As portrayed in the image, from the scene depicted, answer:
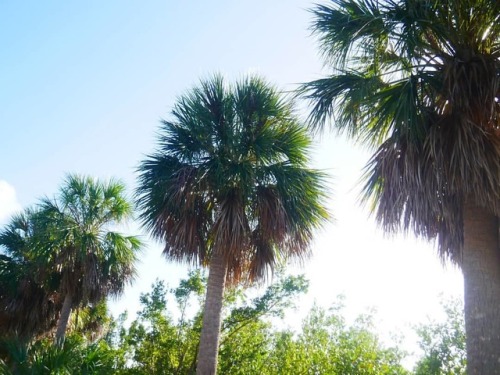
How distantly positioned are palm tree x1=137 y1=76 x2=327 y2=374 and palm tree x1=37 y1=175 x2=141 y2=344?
4044 millimetres

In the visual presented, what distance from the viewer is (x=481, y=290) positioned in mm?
5262

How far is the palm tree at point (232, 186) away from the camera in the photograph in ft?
30.3

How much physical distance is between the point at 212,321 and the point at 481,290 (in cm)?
475

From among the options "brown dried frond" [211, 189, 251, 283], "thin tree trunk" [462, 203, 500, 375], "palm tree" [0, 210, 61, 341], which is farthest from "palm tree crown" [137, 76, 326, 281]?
"palm tree" [0, 210, 61, 341]

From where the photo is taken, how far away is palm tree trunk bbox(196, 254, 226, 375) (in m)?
A: 8.26

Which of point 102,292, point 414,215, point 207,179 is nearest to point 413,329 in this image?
point 102,292

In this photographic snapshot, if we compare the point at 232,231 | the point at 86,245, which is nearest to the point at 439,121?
the point at 232,231

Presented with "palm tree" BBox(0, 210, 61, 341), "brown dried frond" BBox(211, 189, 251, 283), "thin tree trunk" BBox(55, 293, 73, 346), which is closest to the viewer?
"brown dried frond" BBox(211, 189, 251, 283)

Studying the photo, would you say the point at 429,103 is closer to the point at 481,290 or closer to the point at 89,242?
the point at 481,290

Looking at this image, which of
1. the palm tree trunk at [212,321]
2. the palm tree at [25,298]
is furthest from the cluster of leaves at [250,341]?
the palm tree trunk at [212,321]

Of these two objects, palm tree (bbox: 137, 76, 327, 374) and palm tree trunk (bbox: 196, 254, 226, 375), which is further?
palm tree (bbox: 137, 76, 327, 374)

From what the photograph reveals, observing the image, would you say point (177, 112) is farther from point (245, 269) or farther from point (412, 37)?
point (412, 37)

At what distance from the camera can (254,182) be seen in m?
9.57

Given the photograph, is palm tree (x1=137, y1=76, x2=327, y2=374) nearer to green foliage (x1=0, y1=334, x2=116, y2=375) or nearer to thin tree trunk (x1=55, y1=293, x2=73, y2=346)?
green foliage (x1=0, y1=334, x2=116, y2=375)
